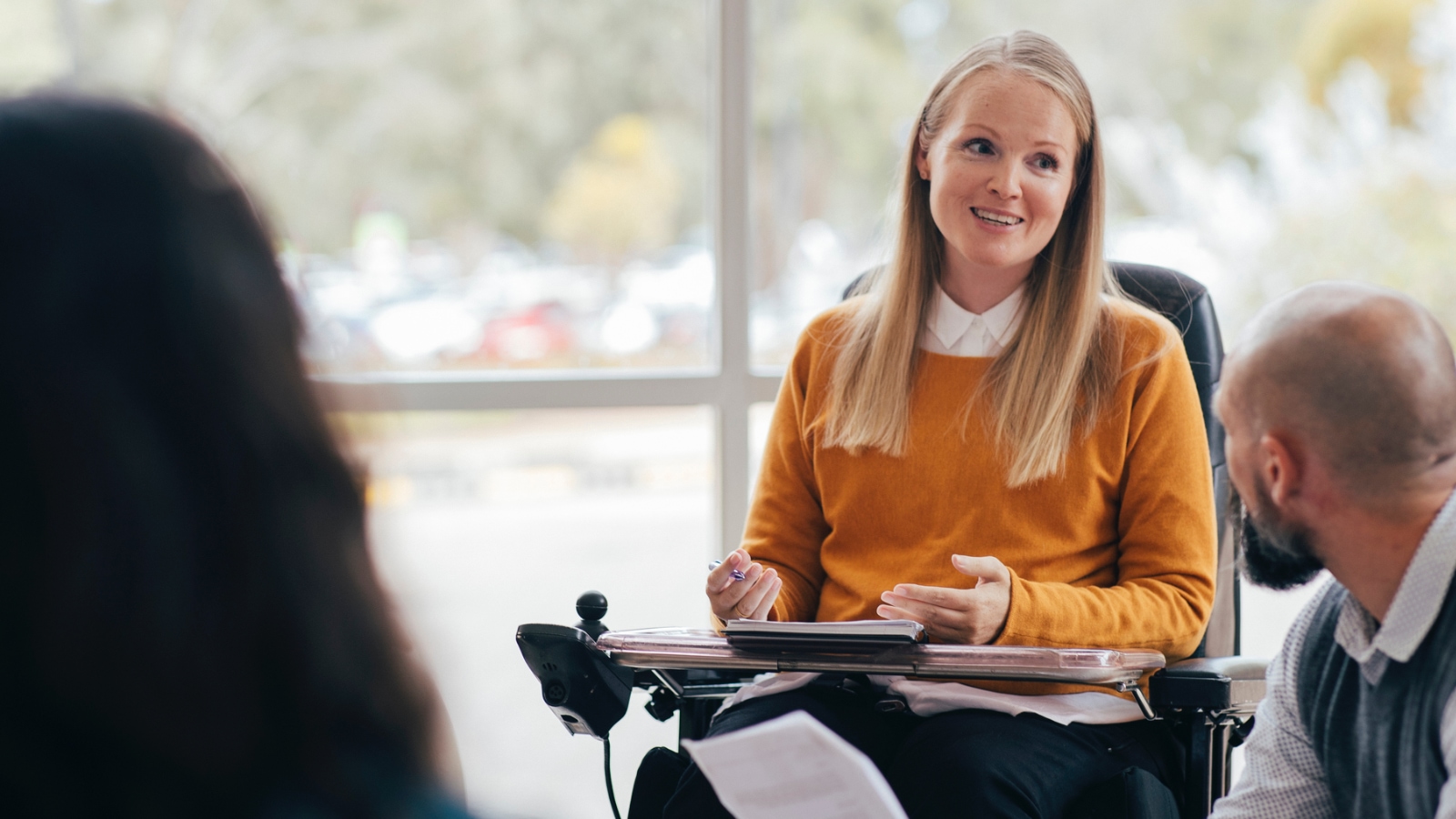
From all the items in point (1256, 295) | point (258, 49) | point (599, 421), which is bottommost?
point (599, 421)

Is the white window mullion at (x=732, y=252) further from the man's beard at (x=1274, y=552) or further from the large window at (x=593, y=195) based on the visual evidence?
the man's beard at (x=1274, y=552)

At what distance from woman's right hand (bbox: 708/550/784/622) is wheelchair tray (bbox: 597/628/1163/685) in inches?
4.1

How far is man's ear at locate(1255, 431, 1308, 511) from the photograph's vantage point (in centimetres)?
113

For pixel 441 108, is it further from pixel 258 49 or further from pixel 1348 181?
pixel 1348 181

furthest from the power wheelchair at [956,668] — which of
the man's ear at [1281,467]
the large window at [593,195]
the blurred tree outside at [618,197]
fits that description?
the blurred tree outside at [618,197]

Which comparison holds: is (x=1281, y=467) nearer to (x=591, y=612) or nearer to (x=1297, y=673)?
(x=1297, y=673)

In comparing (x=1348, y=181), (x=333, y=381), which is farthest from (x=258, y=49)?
(x=1348, y=181)

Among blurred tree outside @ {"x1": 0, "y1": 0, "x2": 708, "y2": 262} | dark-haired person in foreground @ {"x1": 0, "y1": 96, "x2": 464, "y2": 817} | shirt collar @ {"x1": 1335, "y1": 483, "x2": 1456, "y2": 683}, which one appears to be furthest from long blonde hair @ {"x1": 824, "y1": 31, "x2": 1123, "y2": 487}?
dark-haired person in foreground @ {"x1": 0, "y1": 96, "x2": 464, "y2": 817}

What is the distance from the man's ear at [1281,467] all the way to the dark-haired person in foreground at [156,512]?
0.86m

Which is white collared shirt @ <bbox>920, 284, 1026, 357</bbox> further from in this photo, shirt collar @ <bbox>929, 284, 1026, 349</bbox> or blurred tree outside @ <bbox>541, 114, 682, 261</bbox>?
blurred tree outside @ <bbox>541, 114, 682, 261</bbox>

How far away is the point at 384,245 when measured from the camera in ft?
9.29

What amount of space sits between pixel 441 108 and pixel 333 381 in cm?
233

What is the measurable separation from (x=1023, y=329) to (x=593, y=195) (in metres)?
1.41

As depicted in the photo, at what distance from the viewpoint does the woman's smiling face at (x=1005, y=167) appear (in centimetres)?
171
